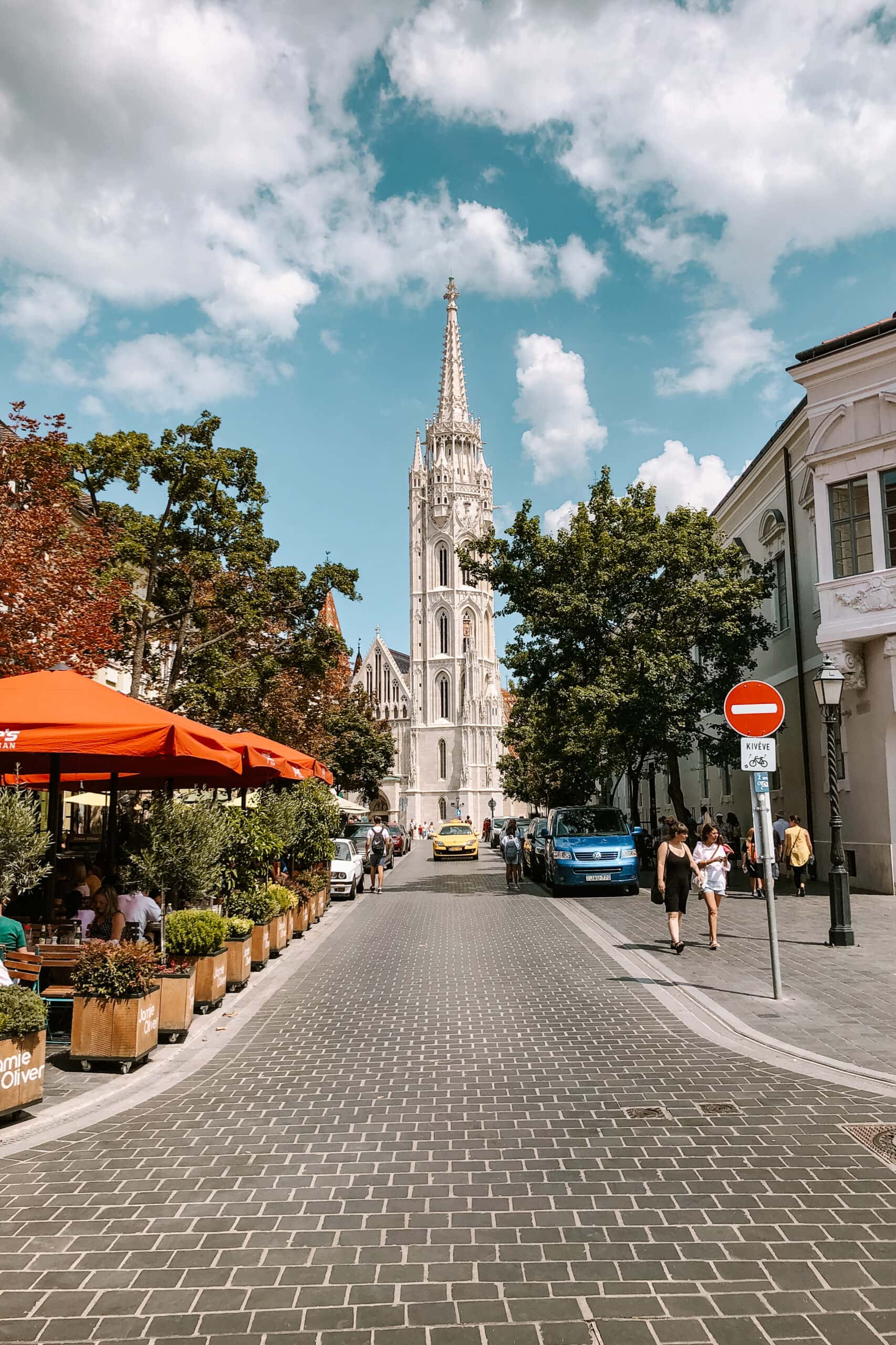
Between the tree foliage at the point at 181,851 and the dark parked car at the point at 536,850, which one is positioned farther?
the dark parked car at the point at 536,850

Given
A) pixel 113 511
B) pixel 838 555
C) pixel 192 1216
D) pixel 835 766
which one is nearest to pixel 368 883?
pixel 113 511

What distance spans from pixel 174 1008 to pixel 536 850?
2085 centimetres

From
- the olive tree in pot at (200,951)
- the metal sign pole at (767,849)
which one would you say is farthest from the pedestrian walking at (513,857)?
the olive tree in pot at (200,951)

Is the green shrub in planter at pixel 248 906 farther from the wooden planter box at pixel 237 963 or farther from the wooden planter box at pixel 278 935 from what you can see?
the wooden planter box at pixel 237 963

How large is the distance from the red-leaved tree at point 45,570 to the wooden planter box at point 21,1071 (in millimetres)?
9750

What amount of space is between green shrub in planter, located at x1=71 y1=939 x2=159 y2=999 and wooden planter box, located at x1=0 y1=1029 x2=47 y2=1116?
112cm

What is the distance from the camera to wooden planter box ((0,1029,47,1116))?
6.13 metres

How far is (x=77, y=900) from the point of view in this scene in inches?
445

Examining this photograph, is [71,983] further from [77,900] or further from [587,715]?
[587,715]

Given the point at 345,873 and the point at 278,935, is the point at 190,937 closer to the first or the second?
the point at 278,935

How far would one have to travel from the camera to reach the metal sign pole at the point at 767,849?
9547mm

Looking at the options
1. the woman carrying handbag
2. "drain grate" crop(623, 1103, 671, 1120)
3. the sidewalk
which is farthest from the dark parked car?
"drain grate" crop(623, 1103, 671, 1120)

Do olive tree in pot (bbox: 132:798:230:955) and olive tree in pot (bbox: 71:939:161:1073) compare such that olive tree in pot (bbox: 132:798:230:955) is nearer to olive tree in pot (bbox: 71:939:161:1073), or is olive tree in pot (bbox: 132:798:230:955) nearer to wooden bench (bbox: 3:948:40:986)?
wooden bench (bbox: 3:948:40:986)

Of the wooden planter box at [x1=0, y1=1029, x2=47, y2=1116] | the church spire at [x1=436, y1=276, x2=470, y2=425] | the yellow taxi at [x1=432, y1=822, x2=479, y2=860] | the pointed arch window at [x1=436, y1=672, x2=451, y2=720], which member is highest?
the church spire at [x1=436, y1=276, x2=470, y2=425]
